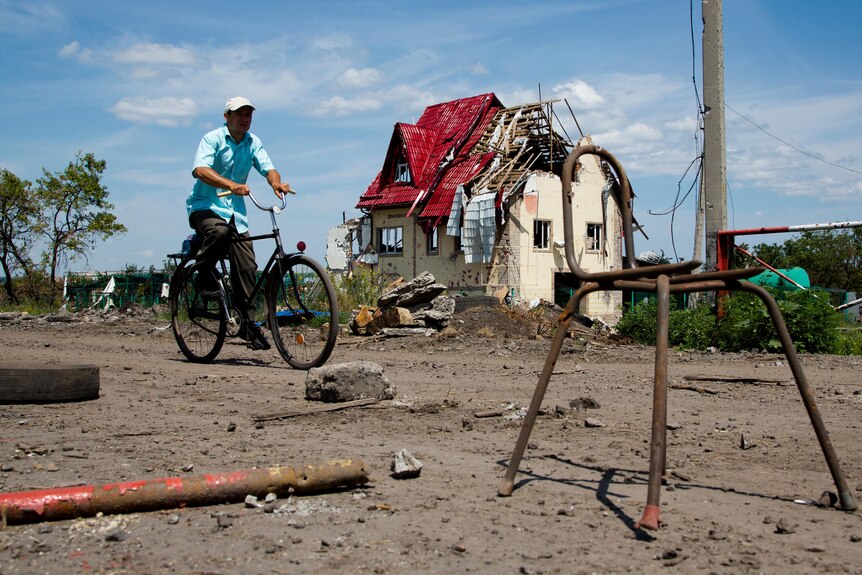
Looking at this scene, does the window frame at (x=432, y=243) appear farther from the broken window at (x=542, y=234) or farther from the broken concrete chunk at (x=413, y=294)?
the broken concrete chunk at (x=413, y=294)

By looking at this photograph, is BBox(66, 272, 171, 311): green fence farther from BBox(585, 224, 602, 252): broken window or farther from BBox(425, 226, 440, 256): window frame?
BBox(585, 224, 602, 252): broken window

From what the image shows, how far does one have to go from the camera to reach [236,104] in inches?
299

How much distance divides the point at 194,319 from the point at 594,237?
85.8ft

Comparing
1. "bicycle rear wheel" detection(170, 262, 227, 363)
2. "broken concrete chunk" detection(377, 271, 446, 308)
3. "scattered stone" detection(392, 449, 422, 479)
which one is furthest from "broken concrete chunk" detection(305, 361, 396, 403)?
"broken concrete chunk" detection(377, 271, 446, 308)

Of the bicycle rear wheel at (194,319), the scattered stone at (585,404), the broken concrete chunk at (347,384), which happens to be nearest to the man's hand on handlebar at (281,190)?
the bicycle rear wheel at (194,319)

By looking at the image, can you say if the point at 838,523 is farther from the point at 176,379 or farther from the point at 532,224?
the point at 532,224

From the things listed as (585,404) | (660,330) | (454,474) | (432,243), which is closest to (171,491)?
(454,474)

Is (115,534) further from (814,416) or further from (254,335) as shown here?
(254,335)

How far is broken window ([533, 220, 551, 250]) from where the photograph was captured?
3045 centimetres

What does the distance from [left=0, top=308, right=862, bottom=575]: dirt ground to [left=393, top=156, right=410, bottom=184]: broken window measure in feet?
87.4

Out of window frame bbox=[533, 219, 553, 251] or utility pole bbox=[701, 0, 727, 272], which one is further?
window frame bbox=[533, 219, 553, 251]

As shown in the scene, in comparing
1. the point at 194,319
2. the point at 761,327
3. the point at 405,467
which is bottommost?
the point at 405,467

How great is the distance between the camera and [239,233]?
769 centimetres

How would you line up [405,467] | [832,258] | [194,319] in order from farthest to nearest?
[832,258], [194,319], [405,467]
